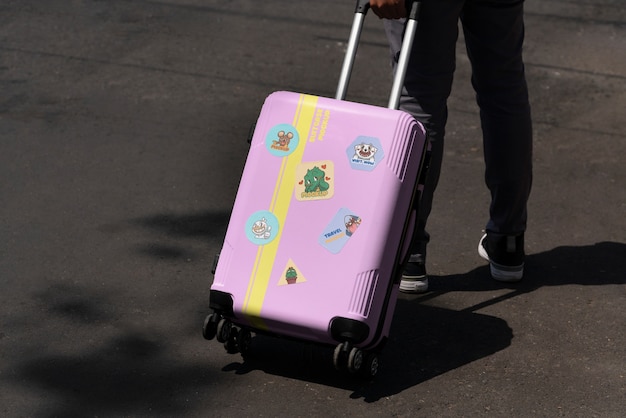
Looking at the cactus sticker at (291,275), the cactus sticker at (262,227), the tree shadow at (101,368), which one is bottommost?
the tree shadow at (101,368)

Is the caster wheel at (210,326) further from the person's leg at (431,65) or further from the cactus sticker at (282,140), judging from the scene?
the person's leg at (431,65)

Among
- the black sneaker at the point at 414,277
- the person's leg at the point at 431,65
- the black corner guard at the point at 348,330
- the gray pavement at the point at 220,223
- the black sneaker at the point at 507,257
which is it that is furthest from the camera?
the black sneaker at the point at 507,257

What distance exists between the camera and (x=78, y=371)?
157 inches

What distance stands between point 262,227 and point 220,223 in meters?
1.33

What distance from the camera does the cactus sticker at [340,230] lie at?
12.4 feet

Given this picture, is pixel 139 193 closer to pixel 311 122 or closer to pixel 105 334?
pixel 105 334

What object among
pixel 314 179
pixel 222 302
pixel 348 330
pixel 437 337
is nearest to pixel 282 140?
pixel 314 179

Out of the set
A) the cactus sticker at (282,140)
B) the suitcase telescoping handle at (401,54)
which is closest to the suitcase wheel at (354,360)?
the cactus sticker at (282,140)

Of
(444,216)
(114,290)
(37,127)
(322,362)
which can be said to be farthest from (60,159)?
(322,362)

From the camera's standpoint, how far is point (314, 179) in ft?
12.6

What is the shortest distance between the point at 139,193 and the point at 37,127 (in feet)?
3.26

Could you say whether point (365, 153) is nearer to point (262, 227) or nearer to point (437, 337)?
point (262, 227)

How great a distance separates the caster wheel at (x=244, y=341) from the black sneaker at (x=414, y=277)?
787 mm

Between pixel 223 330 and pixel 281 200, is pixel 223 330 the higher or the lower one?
the lower one
